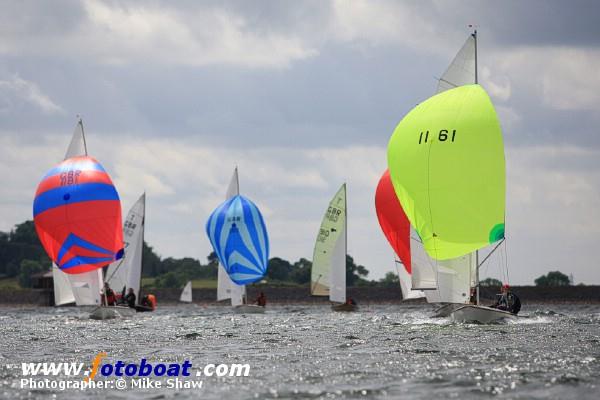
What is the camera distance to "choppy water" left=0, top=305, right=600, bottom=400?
19.4 metres

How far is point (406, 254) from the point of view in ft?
166

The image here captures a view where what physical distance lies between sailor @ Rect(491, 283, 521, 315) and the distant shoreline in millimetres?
42324

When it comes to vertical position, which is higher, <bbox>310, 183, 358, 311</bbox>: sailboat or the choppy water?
<bbox>310, 183, 358, 311</bbox>: sailboat

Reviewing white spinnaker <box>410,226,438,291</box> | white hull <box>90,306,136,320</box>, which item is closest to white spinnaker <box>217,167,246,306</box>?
white hull <box>90,306,136,320</box>

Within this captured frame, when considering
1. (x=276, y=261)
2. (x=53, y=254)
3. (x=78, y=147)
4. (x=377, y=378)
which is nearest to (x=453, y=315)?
(x=377, y=378)

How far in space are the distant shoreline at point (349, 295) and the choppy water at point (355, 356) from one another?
48407 millimetres

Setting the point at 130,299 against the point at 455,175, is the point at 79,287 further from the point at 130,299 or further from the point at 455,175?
the point at 455,175

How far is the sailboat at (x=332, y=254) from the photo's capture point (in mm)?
65375

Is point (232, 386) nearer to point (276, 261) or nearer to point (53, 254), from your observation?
point (53, 254)

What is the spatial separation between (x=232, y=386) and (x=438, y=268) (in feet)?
71.5

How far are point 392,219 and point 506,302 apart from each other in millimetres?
11062

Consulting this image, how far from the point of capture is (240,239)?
65938mm

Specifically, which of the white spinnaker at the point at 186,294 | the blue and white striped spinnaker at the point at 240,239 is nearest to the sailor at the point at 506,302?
the blue and white striped spinnaker at the point at 240,239

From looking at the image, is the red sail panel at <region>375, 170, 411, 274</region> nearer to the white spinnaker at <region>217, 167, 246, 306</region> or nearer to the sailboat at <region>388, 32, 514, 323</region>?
the sailboat at <region>388, 32, 514, 323</region>
